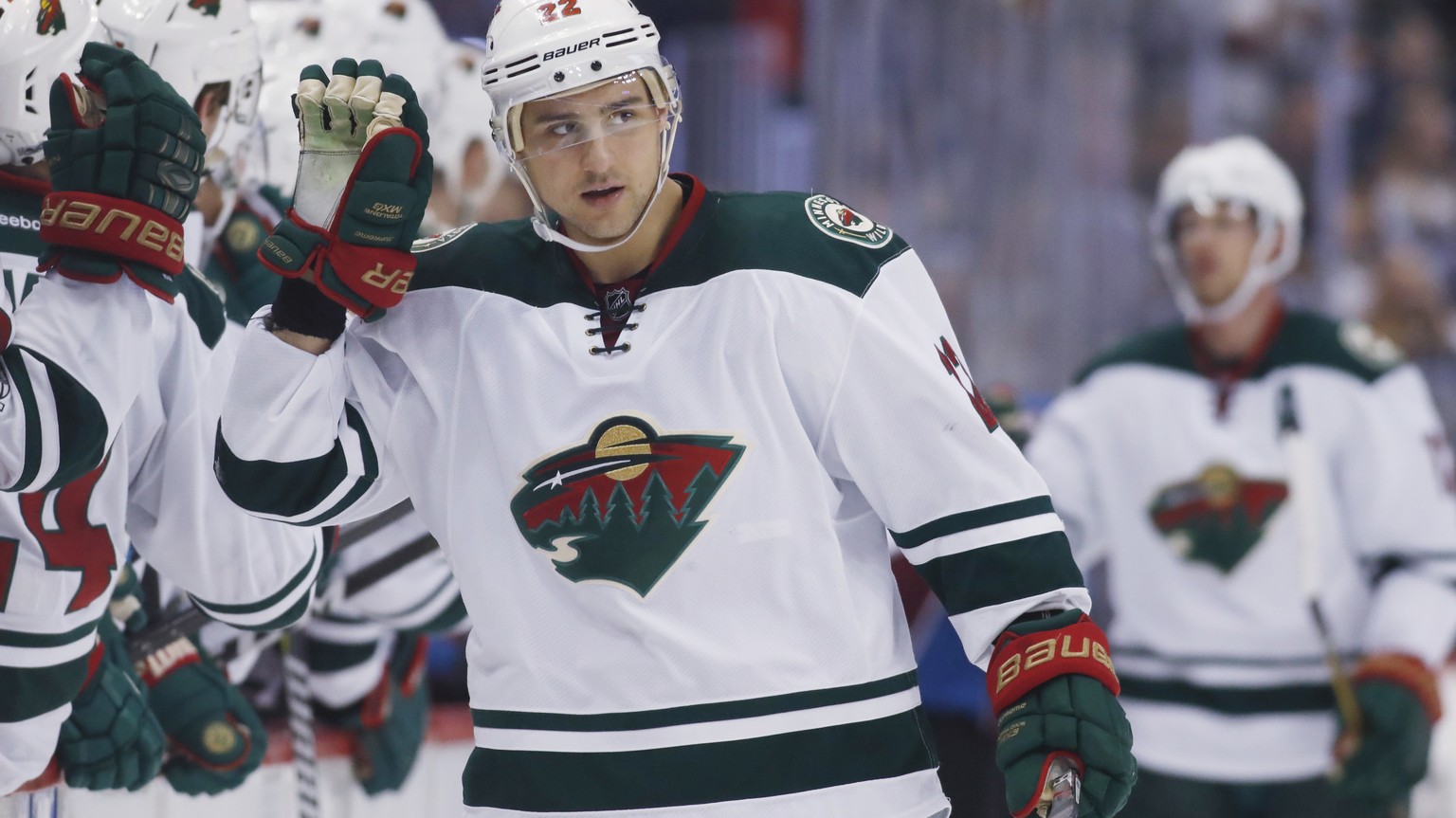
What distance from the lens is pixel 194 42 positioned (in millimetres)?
2715

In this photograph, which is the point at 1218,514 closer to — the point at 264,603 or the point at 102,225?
the point at 264,603

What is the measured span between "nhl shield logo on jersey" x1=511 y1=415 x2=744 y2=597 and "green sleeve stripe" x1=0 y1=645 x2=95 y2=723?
938mm

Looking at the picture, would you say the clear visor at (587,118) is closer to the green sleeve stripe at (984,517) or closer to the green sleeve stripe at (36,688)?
the green sleeve stripe at (984,517)

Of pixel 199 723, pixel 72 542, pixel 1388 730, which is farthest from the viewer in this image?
pixel 1388 730

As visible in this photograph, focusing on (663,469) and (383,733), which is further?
(383,733)

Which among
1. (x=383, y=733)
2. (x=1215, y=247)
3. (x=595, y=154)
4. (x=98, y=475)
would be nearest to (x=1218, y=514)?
(x=1215, y=247)

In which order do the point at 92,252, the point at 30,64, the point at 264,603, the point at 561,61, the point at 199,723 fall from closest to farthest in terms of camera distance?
the point at 561,61
the point at 92,252
the point at 30,64
the point at 264,603
the point at 199,723

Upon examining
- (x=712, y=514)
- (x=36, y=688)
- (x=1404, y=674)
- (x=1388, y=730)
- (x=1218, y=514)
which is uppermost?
(x=712, y=514)

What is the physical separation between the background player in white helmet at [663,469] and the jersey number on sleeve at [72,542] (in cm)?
48

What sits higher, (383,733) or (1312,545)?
(1312,545)

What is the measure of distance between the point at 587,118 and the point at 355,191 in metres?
0.30

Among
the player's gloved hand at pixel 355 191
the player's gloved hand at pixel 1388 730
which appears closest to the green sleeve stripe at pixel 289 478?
the player's gloved hand at pixel 355 191

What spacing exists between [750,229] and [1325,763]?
2464mm

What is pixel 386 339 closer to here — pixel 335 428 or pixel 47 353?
pixel 335 428
